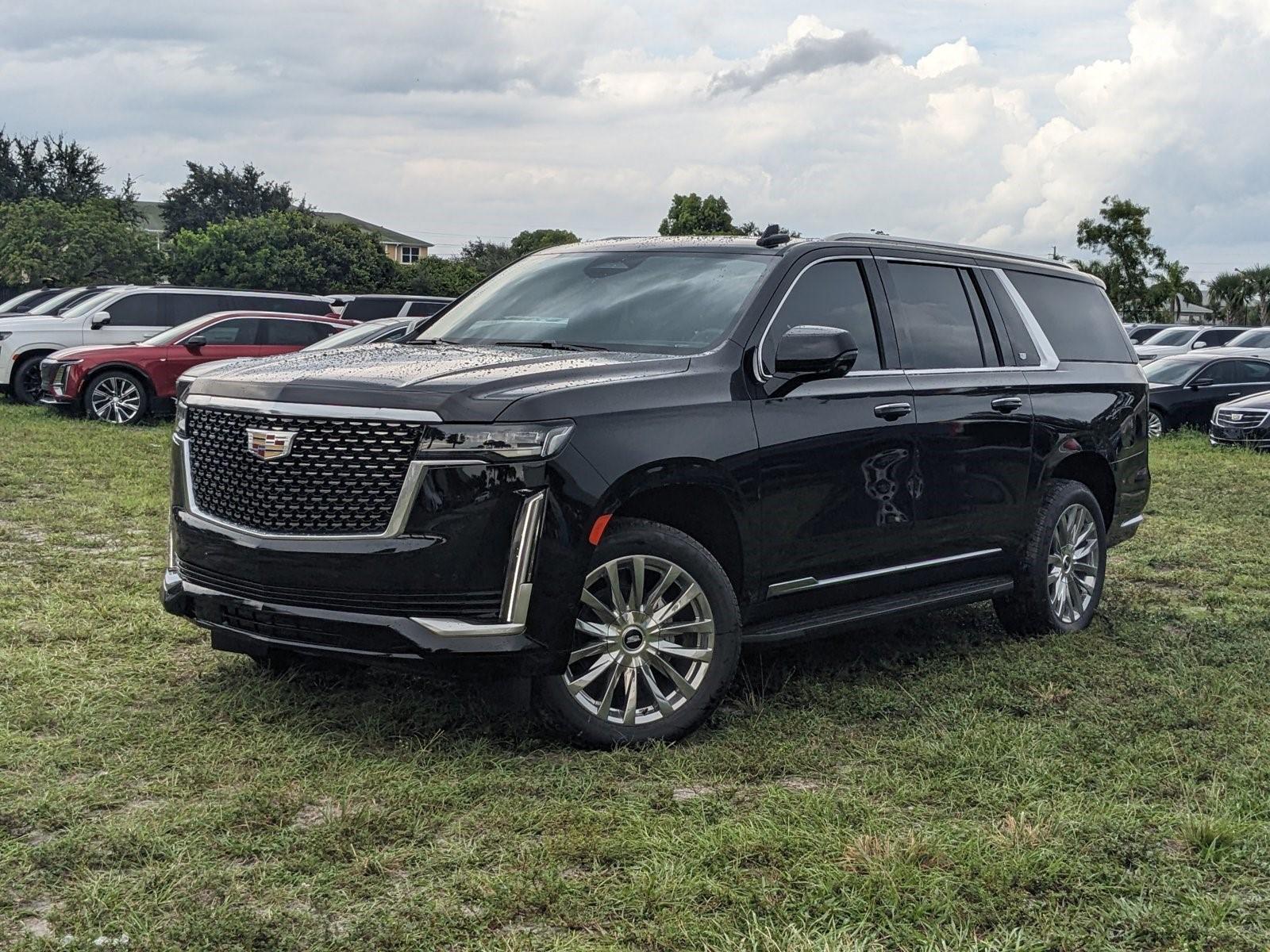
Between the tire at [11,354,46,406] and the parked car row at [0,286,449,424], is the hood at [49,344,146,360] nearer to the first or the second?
the parked car row at [0,286,449,424]

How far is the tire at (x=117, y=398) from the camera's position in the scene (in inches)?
727

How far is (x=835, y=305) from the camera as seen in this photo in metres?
6.03

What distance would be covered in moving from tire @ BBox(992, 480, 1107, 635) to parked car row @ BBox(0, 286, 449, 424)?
33.0 feet

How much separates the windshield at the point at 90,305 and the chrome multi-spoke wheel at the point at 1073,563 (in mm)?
17250

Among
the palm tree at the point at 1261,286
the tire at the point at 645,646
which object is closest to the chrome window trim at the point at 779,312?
the tire at the point at 645,646

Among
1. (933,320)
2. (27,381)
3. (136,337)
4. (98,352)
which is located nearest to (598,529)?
(933,320)

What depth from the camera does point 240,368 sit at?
5.45 metres

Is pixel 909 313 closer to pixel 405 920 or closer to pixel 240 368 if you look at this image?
pixel 240 368

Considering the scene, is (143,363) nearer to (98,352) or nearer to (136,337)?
(98,352)

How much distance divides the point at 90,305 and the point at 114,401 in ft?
12.0

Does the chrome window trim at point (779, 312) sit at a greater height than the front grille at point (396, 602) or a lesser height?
greater

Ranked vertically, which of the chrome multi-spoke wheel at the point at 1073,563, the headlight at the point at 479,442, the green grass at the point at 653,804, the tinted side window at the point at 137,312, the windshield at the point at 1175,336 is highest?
the tinted side window at the point at 137,312

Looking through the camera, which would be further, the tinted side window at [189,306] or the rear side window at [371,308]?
the rear side window at [371,308]

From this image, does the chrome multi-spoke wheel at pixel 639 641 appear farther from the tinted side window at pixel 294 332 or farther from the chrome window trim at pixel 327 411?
the tinted side window at pixel 294 332
